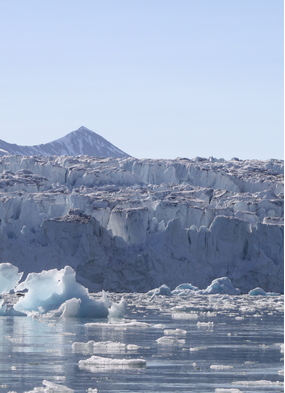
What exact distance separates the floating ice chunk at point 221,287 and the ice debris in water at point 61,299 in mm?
8082

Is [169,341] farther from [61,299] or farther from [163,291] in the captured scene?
[163,291]

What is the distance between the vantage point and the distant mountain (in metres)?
86.7

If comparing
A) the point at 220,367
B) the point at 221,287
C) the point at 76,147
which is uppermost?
the point at 76,147

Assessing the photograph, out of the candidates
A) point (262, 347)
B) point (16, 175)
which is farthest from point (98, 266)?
point (262, 347)

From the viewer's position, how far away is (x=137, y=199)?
3444 cm

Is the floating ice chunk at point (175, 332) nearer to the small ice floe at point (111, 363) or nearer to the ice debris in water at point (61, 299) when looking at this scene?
the ice debris in water at point (61, 299)

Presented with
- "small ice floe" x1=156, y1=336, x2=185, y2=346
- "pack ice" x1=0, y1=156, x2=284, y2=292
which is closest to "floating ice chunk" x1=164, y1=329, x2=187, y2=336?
"small ice floe" x1=156, y1=336, x2=185, y2=346

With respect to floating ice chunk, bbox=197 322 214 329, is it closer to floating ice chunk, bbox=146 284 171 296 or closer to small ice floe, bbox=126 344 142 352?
small ice floe, bbox=126 344 142 352

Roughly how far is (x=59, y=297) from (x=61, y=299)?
69mm

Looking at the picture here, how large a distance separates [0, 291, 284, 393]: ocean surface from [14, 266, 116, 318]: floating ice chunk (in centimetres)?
42

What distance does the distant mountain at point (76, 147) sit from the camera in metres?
86.7

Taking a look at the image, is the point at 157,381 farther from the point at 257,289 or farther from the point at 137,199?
the point at 137,199

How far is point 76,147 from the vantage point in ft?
312

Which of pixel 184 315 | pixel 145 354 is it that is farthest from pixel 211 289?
pixel 145 354
